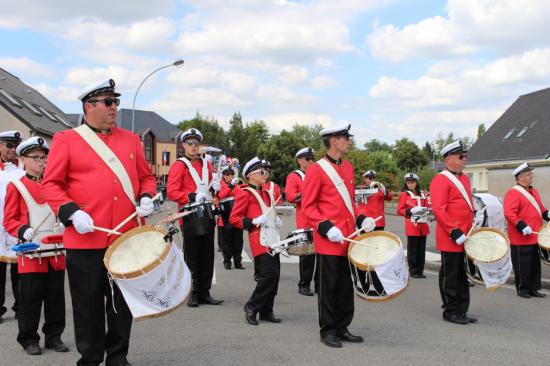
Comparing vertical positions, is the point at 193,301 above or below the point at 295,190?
below

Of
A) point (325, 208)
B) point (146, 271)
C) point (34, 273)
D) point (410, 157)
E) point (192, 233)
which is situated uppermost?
point (410, 157)

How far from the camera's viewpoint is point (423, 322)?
7.19 m

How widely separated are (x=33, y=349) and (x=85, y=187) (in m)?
2.15

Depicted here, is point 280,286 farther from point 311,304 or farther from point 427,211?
point 427,211

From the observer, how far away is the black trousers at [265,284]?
700 centimetres

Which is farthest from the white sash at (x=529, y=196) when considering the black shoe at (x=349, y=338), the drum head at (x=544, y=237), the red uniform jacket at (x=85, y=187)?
the red uniform jacket at (x=85, y=187)

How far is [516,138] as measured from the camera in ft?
156

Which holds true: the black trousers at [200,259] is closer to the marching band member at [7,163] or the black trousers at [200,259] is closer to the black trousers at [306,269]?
the black trousers at [306,269]

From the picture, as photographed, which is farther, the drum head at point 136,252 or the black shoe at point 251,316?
the black shoe at point 251,316

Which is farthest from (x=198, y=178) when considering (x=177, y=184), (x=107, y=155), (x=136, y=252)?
(x=136, y=252)

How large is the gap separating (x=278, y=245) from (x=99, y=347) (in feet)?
9.00

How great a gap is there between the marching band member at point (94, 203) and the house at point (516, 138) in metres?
39.0

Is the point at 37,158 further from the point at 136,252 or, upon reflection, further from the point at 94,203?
the point at 136,252

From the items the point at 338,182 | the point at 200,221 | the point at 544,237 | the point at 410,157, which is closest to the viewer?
the point at 338,182
